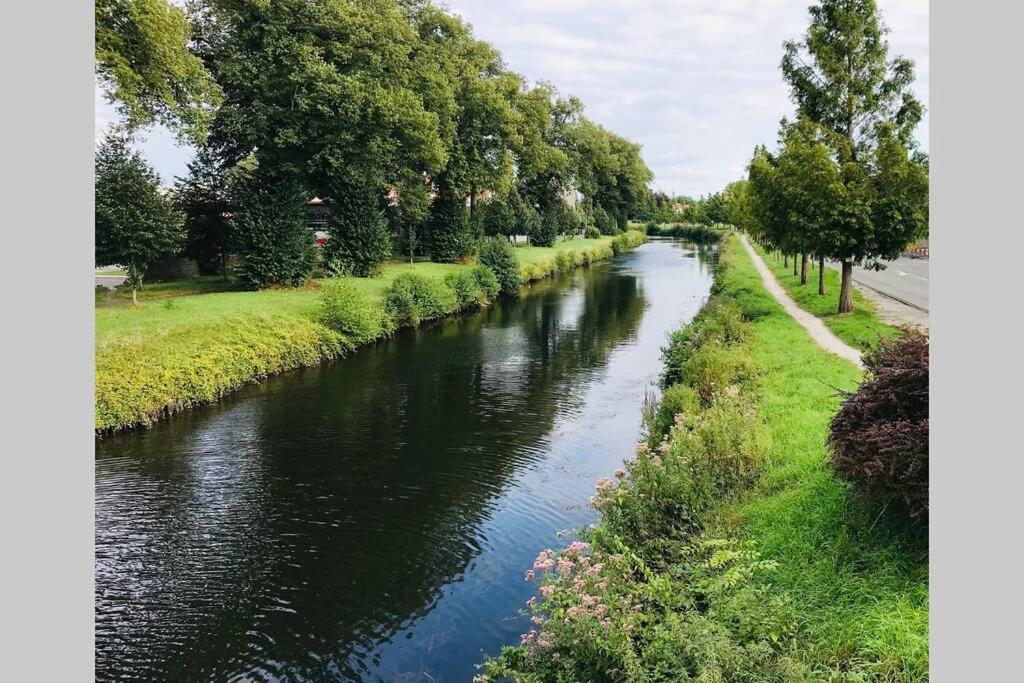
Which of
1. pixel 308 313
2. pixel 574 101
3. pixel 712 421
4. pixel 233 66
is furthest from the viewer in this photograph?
pixel 574 101

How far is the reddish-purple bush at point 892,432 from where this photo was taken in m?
7.15

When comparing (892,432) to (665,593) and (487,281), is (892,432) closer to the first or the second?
(665,593)

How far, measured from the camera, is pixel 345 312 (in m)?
27.2

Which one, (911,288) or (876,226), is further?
(911,288)

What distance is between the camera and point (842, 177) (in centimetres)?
2228

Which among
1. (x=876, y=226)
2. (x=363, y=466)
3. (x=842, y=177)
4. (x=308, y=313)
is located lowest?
(x=363, y=466)

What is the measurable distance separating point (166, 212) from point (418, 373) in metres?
11.0

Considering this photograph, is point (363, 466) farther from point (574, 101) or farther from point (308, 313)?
point (574, 101)

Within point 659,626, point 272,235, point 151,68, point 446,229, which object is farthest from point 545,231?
point 659,626

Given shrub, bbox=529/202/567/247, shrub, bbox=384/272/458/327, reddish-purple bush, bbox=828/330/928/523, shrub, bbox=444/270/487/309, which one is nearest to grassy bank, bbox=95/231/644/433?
shrub, bbox=384/272/458/327

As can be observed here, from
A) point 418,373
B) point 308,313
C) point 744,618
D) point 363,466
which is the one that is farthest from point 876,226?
point 308,313

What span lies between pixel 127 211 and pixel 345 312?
27.3 ft

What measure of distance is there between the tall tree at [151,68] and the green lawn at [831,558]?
21.2 m

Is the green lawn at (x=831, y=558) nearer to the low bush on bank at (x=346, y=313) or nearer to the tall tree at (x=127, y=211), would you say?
the low bush on bank at (x=346, y=313)
